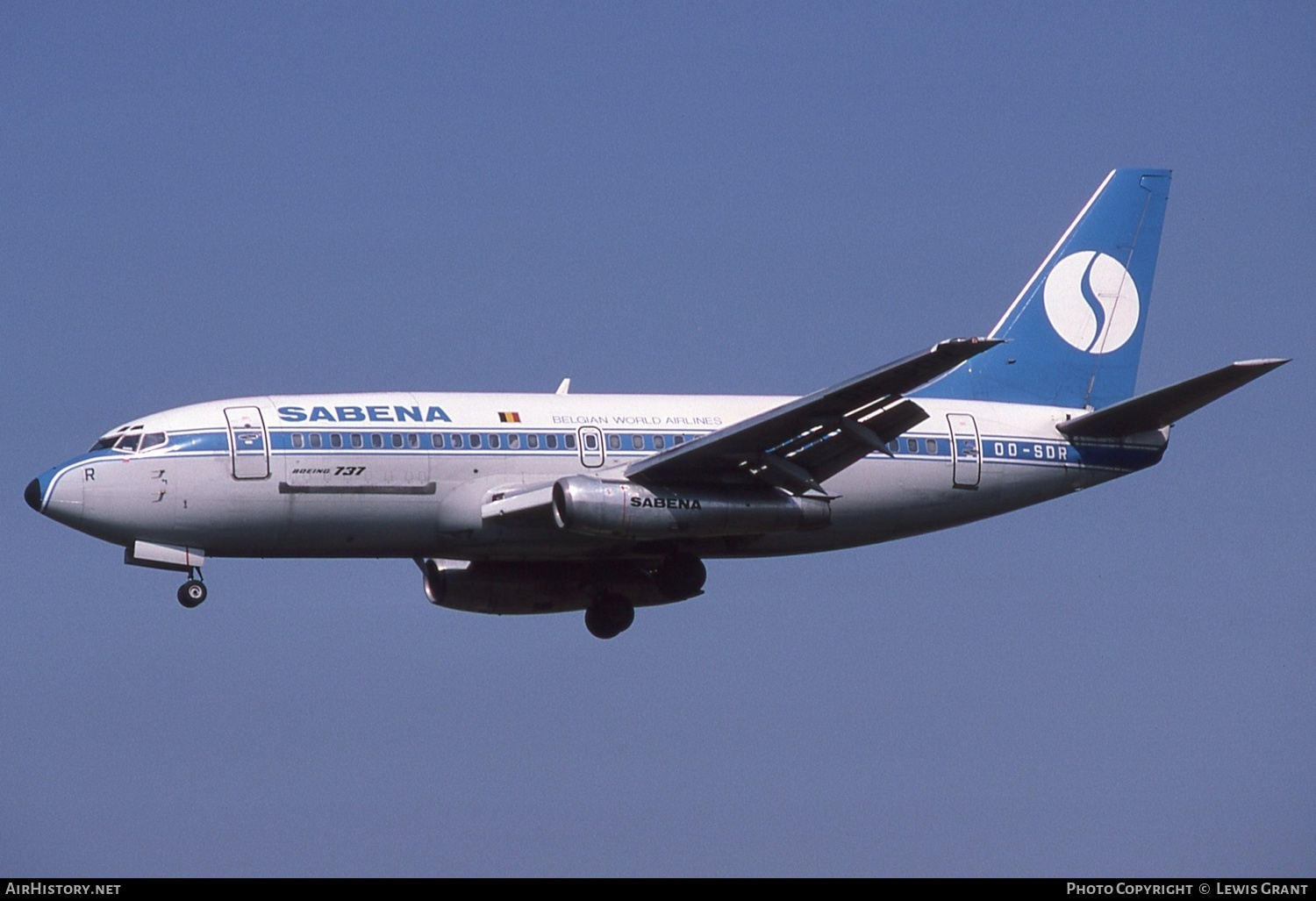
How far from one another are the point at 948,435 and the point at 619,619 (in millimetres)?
8876

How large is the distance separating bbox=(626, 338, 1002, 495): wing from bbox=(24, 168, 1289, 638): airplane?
0.06 meters

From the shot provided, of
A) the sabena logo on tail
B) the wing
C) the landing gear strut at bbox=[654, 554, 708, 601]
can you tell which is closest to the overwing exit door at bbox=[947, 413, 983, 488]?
the wing

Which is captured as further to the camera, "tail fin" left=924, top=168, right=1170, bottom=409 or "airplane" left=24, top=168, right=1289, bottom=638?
"tail fin" left=924, top=168, right=1170, bottom=409

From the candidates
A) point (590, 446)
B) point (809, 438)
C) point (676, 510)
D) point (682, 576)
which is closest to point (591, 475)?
point (590, 446)

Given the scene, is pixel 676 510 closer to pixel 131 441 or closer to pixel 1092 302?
pixel 131 441

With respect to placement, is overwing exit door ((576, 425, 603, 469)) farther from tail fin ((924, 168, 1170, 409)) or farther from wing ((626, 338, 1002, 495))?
tail fin ((924, 168, 1170, 409))

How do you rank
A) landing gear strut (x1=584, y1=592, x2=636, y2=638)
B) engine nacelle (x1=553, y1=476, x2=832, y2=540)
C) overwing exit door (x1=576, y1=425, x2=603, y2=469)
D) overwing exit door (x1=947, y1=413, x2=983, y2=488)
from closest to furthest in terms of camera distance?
engine nacelle (x1=553, y1=476, x2=832, y2=540)
overwing exit door (x1=576, y1=425, x2=603, y2=469)
overwing exit door (x1=947, y1=413, x2=983, y2=488)
landing gear strut (x1=584, y1=592, x2=636, y2=638)

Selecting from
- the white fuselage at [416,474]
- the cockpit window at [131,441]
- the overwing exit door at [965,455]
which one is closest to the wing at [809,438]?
the white fuselage at [416,474]

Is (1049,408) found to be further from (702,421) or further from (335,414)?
(335,414)

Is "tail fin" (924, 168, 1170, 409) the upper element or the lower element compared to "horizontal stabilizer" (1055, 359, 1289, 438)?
upper

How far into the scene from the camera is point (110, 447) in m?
48.4

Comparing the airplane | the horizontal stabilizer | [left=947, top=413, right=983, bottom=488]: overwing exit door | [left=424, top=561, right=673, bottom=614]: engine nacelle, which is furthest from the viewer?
[left=424, top=561, right=673, bottom=614]: engine nacelle

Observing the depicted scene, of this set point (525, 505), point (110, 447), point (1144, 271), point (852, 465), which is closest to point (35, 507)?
point (110, 447)

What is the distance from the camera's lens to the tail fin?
55531 millimetres
